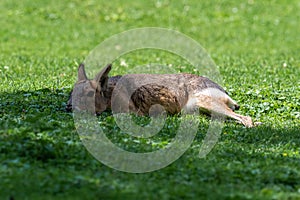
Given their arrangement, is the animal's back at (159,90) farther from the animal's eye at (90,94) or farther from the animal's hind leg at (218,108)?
the animal's eye at (90,94)

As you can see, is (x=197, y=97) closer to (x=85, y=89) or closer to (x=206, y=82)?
(x=206, y=82)

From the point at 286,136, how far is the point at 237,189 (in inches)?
97.3

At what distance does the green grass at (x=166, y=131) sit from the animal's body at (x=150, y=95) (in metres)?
0.38

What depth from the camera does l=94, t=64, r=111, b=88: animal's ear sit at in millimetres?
9250

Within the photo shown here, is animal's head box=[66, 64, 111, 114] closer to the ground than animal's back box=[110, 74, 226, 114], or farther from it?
closer to the ground

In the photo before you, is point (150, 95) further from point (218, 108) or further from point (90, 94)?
point (218, 108)

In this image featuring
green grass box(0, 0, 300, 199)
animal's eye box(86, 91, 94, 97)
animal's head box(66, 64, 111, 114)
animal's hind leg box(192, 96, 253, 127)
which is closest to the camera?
green grass box(0, 0, 300, 199)

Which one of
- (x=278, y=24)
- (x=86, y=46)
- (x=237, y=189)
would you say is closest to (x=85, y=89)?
(x=237, y=189)

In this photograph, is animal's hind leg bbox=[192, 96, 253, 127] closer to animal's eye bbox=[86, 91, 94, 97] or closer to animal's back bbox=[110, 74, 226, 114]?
animal's back bbox=[110, 74, 226, 114]

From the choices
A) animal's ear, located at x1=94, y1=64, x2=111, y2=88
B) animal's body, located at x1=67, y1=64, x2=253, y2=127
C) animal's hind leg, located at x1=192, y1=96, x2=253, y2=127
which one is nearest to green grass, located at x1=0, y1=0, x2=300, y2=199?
animal's hind leg, located at x1=192, y1=96, x2=253, y2=127

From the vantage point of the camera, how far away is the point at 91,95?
9.20 metres

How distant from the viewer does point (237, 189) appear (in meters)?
6.43

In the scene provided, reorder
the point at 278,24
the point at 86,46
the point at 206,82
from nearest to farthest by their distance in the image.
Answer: the point at 206,82
the point at 86,46
the point at 278,24

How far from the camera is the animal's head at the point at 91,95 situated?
29.7 feet
